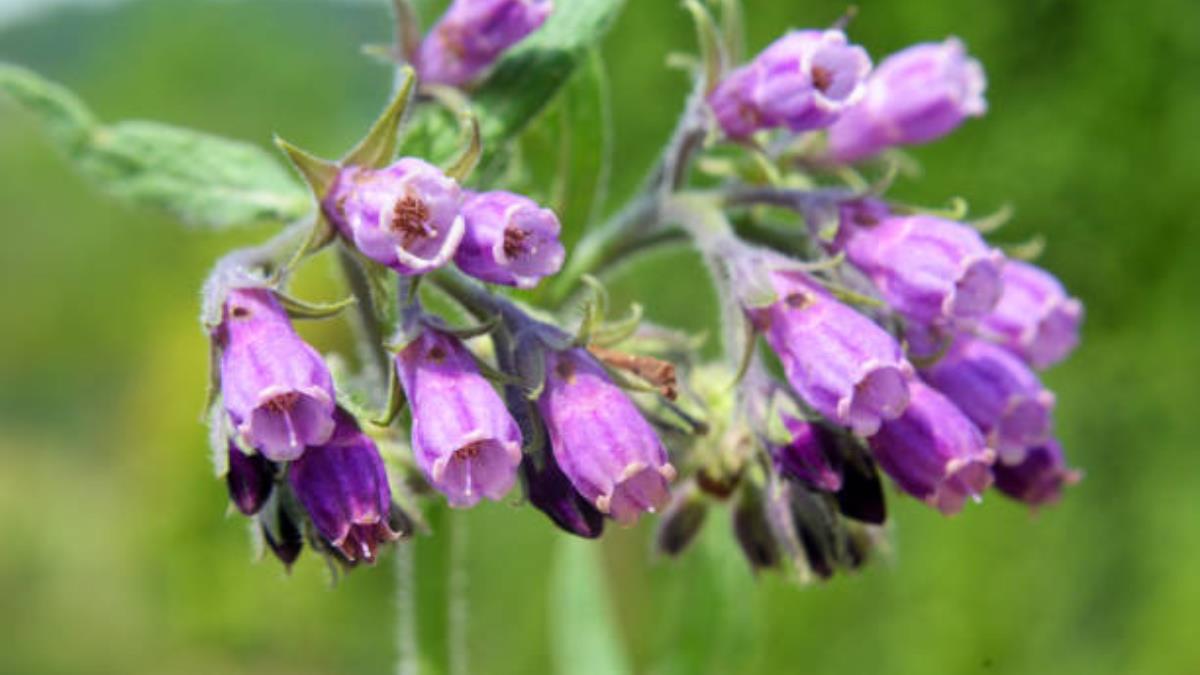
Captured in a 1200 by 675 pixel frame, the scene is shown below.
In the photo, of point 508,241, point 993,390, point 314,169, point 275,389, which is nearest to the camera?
point 275,389

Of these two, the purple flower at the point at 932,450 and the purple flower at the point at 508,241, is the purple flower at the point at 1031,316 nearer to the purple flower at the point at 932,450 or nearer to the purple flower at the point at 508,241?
the purple flower at the point at 932,450

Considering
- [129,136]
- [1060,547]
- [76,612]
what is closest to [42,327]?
[76,612]

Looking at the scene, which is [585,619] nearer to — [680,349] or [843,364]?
[680,349]

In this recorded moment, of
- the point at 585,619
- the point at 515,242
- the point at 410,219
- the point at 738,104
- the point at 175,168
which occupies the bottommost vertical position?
the point at 585,619

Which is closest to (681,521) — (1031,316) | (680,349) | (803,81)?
(680,349)

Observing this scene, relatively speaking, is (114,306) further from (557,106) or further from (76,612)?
(557,106)

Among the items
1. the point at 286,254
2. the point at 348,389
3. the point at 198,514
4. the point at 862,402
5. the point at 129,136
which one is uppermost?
the point at 198,514
